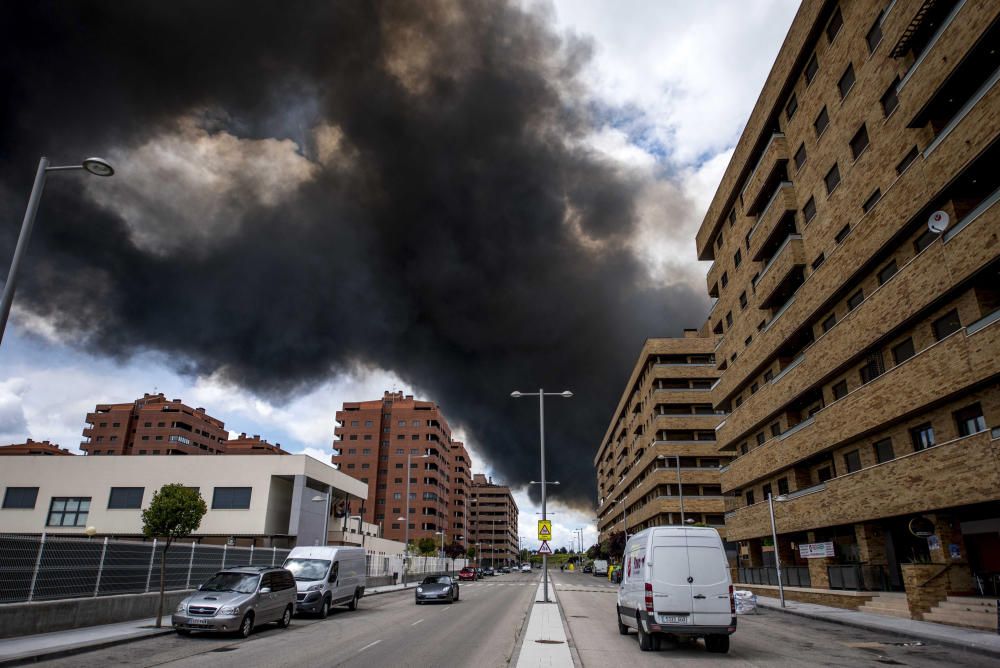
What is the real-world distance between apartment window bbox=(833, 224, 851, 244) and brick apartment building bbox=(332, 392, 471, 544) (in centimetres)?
9763

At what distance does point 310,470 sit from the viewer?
49.5 m

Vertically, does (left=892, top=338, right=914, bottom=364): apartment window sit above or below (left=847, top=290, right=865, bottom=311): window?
below

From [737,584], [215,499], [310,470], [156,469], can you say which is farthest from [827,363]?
[156,469]

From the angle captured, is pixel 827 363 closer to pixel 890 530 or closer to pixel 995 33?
pixel 890 530

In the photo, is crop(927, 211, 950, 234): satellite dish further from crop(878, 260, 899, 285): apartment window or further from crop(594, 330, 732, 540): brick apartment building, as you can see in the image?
crop(594, 330, 732, 540): brick apartment building

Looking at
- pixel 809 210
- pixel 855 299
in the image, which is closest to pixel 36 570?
pixel 855 299

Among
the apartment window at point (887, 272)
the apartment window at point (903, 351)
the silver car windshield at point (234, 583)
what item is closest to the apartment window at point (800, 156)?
the apartment window at point (887, 272)

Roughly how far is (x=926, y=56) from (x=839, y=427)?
15.2 meters

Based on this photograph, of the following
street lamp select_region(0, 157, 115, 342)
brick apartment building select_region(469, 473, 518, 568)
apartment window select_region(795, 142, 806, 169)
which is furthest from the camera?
brick apartment building select_region(469, 473, 518, 568)

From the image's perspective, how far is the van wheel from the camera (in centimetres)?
1288

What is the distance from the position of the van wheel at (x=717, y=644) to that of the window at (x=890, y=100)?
2099 centimetres

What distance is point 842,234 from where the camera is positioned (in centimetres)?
2822

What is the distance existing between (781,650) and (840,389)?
19.1 meters

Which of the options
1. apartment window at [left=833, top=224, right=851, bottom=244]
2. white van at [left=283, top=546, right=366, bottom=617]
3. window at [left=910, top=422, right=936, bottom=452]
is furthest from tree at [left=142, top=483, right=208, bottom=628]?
apartment window at [left=833, top=224, right=851, bottom=244]
